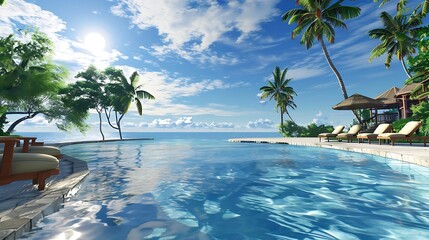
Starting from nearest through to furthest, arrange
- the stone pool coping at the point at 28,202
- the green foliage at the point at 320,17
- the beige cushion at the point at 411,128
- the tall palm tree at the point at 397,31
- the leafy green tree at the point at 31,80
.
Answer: the stone pool coping at the point at 28,202 < the beige cushion at the point at 411,128 < the leafy green tree at the point at 31,80 < the green foliage at the point at 320,17 < the tall palm tree at the point at 397,31

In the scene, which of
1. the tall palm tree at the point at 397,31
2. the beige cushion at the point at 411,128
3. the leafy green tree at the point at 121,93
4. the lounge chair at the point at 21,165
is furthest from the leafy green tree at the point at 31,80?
the tall palm tree at the point at 397,31

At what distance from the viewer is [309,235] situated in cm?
285

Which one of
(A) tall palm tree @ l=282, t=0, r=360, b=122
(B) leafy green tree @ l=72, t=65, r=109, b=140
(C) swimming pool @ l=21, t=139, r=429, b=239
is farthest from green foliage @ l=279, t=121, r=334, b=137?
Answer: (B) leafy green tree @ l=72, t=65, r=109, b=140

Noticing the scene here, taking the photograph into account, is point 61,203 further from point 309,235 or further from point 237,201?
point 309,235

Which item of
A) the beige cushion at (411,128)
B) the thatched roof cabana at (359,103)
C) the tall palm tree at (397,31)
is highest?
the tall palm tree at (397,31)

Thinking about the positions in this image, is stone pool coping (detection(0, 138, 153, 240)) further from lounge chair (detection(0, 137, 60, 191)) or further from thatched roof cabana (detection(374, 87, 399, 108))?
thatched roof cabana (detection(374, 87, 399, 108))

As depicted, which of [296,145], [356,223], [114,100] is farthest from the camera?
[114,100]

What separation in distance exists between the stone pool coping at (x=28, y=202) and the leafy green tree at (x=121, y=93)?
2574cm

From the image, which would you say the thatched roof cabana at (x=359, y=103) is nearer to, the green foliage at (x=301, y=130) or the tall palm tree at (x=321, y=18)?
the tall palm tree at (x=321, y=18)

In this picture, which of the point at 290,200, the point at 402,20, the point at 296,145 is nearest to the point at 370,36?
the point at 402,20

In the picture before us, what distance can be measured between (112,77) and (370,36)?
2820cm

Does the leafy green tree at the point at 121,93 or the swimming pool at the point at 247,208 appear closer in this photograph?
the swimming pool at the point at 247,208

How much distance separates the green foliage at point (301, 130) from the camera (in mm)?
24941

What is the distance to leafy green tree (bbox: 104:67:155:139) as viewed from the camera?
28734mm
